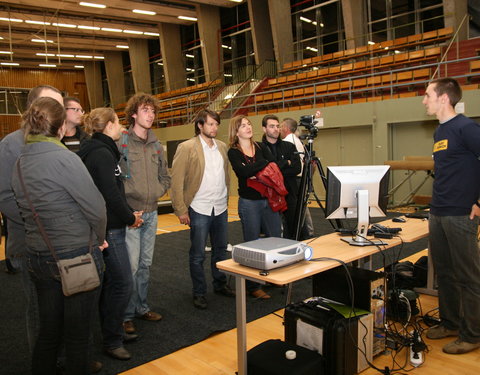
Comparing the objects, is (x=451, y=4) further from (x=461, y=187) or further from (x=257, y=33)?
(x=461, y=187)

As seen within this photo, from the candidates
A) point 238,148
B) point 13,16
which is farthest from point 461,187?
point 13,16

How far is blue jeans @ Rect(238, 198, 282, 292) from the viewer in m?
3.23

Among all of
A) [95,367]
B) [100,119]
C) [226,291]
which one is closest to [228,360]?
[95,367]

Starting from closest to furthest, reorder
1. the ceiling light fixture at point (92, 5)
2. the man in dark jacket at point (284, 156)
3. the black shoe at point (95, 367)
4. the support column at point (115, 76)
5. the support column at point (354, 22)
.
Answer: the black shoe at point (95, 367) < the man in dark jacket at point (284, 156) < the support column at point (354, 22) < the ceiling light fixture at point (92, 5) < the support column at point (115, 76)

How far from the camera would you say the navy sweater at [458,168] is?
227 centimetres

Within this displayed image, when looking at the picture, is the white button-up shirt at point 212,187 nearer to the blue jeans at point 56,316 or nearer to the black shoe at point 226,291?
the black shoe at point 226,291

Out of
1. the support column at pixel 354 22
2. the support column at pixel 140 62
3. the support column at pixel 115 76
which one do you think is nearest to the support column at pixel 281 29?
the support column at pixel 354 22

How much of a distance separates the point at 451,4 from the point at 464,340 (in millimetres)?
9411

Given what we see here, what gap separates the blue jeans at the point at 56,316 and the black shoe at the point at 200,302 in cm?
139

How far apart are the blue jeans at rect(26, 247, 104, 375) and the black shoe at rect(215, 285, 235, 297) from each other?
5.50 feet

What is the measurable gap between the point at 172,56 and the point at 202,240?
574 inches

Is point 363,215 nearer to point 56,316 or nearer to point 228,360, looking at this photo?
point 228,360

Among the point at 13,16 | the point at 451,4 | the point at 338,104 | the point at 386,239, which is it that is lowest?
the point at 386,239

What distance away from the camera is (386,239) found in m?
2.54
